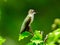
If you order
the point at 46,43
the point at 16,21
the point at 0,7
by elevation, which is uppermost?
the point at 0,7

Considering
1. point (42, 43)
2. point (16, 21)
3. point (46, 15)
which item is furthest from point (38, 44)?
point (46, 15)

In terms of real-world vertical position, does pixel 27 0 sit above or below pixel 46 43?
above

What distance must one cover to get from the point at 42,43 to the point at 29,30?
0.05m

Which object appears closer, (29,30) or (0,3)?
(29,30)

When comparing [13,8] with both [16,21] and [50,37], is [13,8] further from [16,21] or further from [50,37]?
[50,37]

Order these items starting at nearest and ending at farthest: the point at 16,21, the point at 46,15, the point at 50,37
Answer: the point at 50,37
the point at 16,21
the point at 46,15

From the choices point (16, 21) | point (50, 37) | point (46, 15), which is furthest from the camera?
point (46, 15)

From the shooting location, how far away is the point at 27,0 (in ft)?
6.32

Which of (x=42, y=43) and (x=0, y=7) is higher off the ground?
(x=0, y=7)

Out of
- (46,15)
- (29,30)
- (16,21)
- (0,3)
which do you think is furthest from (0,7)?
(29,30)

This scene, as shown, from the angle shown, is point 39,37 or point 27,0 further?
point 27,0

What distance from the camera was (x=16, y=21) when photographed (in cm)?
176

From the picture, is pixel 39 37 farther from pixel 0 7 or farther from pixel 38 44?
pixel 0 7

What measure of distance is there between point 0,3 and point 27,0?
0.21 metres
